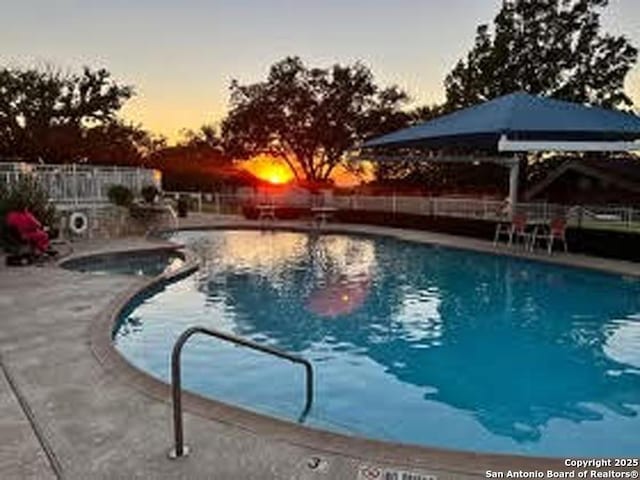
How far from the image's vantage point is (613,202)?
1173 inches

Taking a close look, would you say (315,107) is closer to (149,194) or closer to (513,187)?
(149,194)

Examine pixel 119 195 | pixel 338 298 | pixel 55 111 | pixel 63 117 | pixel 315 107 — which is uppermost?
pixel 315 107

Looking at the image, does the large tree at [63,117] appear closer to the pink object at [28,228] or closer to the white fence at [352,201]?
the white fence at [352,201]

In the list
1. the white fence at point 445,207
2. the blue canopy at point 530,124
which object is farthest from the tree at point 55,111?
the blue canopy at point 530,124

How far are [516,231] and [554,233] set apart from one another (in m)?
1.33

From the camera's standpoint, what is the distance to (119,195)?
1956cm

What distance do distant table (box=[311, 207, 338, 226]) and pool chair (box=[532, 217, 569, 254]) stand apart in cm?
1037

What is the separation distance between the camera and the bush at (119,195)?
64.0ft

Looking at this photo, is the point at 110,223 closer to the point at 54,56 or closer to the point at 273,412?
the point at 273,412

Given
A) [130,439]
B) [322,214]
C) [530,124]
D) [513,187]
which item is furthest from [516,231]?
[130,439]

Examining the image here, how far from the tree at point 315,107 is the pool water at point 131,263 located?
27934 millimetres

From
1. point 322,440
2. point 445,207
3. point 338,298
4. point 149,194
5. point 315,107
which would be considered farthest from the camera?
point 315,107

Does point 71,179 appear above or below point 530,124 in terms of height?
below

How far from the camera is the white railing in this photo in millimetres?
16047
